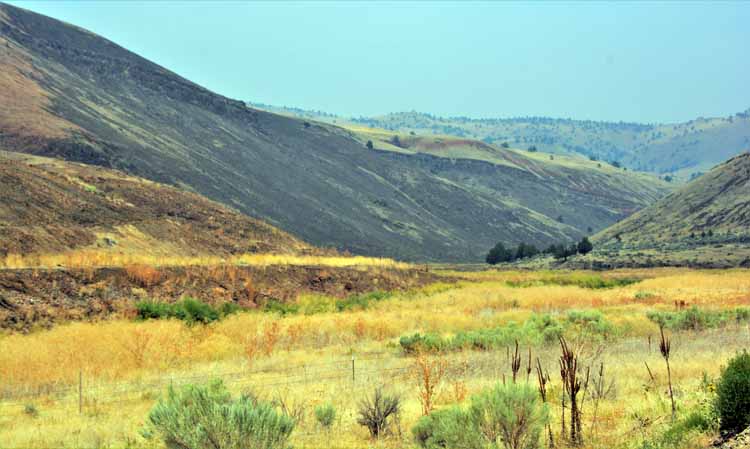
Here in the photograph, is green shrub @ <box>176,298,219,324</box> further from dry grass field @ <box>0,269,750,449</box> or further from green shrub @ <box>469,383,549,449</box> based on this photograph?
green shrub @ <box>469,383,549,449</box>

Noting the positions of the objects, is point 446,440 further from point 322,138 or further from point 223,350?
point 322,138

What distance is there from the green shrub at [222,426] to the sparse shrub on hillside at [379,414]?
8.94 ft

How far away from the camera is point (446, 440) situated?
8.56m

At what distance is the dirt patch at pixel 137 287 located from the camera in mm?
23906

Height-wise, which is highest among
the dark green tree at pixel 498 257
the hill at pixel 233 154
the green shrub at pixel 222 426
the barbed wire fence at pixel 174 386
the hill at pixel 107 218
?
the hill at pixel 233 154

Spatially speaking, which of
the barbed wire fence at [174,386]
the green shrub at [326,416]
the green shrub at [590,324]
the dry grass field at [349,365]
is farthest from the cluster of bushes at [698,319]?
the green shrub at [326,416]

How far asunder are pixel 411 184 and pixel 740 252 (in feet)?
240

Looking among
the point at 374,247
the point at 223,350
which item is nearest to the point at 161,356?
the point at 223,350

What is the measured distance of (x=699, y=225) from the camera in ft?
265

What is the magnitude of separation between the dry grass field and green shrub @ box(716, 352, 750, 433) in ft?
1.15

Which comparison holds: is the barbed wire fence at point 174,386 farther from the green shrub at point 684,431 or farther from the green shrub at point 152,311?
the green shrub at point 152,311

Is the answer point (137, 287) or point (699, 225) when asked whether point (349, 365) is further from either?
point (699, 225)

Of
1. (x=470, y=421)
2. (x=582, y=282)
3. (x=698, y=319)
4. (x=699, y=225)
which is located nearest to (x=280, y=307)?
(x=698, y=319)

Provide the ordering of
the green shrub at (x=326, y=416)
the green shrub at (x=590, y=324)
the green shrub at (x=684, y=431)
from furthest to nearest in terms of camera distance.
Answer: the green shrub at (x=590, y=324)
the green shrub at (x=326, y=416)
the green shrub at (x=684, y=431)
